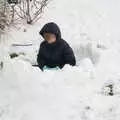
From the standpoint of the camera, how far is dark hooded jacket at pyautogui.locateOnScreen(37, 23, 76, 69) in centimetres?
583

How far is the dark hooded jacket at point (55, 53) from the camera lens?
5827 millimetres

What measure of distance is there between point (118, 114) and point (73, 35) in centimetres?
301

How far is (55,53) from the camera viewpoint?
6.05 metres

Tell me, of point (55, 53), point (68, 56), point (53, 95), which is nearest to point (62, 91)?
point (53, 95)

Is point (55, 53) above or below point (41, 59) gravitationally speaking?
above

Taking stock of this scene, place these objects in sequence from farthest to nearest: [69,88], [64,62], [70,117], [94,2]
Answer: [94,2] → [64,62] → [69,88] → [70,117]

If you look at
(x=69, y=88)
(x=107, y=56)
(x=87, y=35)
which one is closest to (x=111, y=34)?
(x=87, y=35)

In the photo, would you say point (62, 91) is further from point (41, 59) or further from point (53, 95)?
point (41, 59)

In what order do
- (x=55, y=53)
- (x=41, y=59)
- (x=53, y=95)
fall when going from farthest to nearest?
(x=41, y=59)
(x=55, y=53)
(x=53, y=95)

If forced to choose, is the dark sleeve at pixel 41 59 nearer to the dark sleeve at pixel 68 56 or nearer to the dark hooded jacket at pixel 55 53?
the dark hooded jacket at pixel 55 53

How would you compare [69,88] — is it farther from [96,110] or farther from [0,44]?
[0,44]

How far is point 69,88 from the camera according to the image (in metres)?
4.96

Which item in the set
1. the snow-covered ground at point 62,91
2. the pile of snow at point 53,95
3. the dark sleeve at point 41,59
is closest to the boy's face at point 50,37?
the dark sleeve at point 41,59

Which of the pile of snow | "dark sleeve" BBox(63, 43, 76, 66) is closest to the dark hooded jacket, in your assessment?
"dark sleeve" BBox(63, 43, 76, 66)
